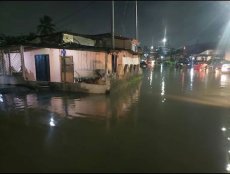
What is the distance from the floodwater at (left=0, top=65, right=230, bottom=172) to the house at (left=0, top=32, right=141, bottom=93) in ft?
14.5

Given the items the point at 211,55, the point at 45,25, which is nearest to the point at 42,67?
the point at 45,25

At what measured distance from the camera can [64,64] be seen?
19.6 metres

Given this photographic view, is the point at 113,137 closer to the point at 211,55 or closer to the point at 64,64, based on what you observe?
the point at 64,64

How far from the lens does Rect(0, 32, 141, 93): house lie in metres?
18.5

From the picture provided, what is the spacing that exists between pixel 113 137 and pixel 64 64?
1252 centimetres

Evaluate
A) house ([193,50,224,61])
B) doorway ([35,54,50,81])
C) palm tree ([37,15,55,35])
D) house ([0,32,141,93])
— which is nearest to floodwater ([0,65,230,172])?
house ([0,32,141,93])

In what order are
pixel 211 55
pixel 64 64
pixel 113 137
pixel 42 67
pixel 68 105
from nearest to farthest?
1. pixel 113 137
2. pixel 68 105
3. pixel 64 64
4. pixel 42 67
5. pixel 211 55

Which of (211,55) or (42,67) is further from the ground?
(211,55)

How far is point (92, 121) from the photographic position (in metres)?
10.2

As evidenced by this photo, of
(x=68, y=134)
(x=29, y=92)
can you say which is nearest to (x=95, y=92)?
(x=29, y=92)

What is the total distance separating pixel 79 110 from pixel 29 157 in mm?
5773

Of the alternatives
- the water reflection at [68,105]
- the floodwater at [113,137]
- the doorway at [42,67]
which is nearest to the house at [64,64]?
the doorway at [42,67]

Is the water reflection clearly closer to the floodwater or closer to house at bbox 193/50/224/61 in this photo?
the floodwater

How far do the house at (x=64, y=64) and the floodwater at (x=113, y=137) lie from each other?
4.41 m
